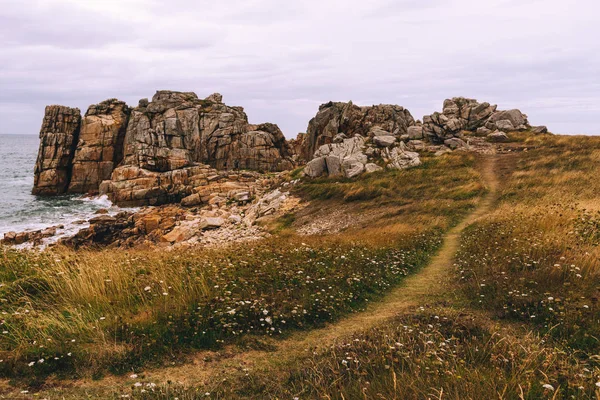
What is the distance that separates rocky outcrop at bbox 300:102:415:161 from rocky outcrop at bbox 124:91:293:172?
13370 mm

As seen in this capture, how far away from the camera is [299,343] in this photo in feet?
24.9

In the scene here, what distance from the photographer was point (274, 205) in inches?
1353

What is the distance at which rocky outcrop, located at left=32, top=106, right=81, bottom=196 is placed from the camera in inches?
2511

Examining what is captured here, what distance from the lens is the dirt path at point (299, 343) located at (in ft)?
20.3

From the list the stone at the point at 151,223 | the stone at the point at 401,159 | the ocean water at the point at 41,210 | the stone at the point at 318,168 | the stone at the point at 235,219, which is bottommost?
the ocean water at the point at 41,210

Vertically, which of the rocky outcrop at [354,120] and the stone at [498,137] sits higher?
the rocky outcrop at [354,120]

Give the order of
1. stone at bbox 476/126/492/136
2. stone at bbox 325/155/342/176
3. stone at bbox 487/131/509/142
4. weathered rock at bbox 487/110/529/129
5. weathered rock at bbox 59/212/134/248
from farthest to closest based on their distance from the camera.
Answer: weathered rock at bbox 487/110/529/129
stone at bbox 476/126/492/136
stone at bbox 487/131/509/142
stone at bbox 325/155/342/176
weathered rock at bbox 59/212/134/248

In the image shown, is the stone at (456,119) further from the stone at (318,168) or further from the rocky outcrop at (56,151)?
the rocky outcrop at (56,151)

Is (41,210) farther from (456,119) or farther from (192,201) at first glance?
(456,119)

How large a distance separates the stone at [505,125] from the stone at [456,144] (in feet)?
41.4

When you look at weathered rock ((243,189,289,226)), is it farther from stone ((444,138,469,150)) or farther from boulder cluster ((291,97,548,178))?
stone ((444,138,469,150))

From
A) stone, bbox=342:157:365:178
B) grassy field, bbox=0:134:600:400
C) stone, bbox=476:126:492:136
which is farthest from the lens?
stone, bbox=476:126:492:136

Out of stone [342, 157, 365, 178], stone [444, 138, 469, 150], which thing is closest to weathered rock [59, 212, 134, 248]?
stone [342, 157, 365, 178]

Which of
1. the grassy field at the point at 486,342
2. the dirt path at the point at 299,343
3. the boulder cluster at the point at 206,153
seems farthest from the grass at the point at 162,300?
the boulder cluster at the point at 206,153
